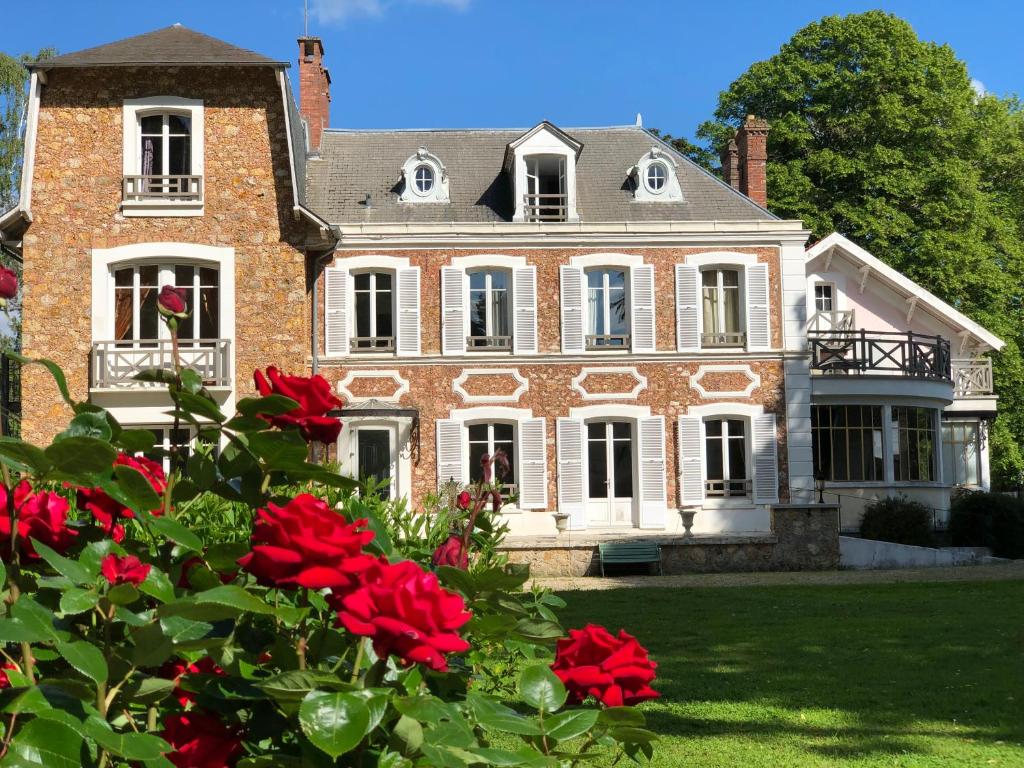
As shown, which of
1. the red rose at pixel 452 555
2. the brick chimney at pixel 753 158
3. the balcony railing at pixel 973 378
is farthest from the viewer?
the balcony railing at pixel 973 378

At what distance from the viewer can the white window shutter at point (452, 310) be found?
21.8 meters

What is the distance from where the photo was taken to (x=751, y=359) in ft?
72.0

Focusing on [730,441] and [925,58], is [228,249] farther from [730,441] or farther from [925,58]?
[925,58]

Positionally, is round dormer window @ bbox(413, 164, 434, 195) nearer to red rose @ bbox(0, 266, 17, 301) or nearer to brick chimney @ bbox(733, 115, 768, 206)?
brick chimney @ bbox(733, 115, 768, 206)

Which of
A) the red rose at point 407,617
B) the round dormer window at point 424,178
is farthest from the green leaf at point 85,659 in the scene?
the round dormer window at point 424,178

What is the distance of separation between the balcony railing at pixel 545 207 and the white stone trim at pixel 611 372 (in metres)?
2.90

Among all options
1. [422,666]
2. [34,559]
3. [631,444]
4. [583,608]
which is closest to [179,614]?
[422,666]

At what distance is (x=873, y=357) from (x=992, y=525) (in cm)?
477

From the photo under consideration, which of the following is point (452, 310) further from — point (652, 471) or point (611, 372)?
point (652, 471)

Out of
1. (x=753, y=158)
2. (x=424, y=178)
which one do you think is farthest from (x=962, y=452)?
(x=424, y=178)

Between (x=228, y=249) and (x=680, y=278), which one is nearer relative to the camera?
(x=228, y=249)

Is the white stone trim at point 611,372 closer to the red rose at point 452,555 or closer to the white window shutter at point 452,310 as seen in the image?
the white window shutter at point 452,310

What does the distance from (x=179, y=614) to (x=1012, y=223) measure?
35.9 m

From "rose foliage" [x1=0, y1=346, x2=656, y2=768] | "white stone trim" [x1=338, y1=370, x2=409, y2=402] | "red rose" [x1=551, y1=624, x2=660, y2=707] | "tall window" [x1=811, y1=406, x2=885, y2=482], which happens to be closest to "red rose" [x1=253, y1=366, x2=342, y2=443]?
"rose foliage" [x1=0, y1=346, x2=656, y2=768]
